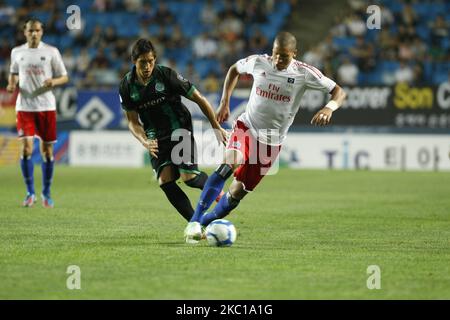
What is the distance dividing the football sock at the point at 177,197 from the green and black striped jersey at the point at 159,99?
0.52 meters

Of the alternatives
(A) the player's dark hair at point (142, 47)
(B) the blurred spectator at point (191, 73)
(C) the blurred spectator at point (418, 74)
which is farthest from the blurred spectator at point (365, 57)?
(A) the player's dark hair at point (142, 47)

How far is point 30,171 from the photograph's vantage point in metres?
13.5

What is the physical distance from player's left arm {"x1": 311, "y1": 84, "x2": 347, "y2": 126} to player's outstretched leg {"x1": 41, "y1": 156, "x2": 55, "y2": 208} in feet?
18.0

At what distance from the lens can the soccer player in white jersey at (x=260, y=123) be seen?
935cm

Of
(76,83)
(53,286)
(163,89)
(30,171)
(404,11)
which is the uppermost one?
(404,11)

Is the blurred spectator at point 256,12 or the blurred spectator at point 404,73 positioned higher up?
Answer: the blurred spectator at point 256,12

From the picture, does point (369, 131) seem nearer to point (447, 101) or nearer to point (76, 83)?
point (447, 101)

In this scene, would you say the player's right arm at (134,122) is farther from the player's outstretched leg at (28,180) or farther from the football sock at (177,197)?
the player's outstretched leg at (28,180)

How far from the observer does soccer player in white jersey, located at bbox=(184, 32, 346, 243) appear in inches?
368

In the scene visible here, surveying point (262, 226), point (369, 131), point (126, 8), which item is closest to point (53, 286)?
point (262, 226)

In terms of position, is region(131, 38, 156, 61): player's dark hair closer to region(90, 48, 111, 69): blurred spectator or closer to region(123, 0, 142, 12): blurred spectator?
region(90, 48, 111, 69): blurred spectator

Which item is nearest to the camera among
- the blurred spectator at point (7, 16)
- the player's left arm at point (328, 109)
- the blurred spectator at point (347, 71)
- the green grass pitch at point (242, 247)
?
the green grass pitch at point (242, 247)

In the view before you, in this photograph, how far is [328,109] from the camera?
892cm

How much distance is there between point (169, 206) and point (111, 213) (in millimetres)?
1499
